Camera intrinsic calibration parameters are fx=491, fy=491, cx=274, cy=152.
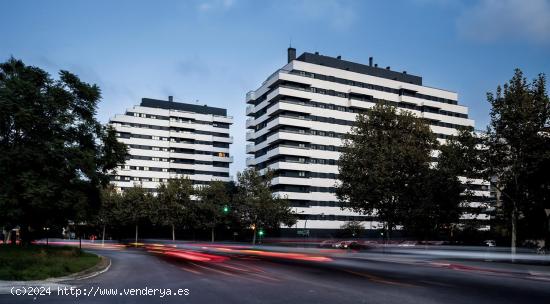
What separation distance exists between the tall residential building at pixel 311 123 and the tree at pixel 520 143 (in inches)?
1896

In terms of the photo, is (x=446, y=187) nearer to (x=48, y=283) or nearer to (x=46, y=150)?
(x=46, y=150)

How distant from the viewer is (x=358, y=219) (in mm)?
96438

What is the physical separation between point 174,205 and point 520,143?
58.9 m

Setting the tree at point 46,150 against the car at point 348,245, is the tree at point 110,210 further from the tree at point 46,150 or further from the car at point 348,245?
the tree at point 46,150

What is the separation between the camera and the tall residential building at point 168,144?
430 feet

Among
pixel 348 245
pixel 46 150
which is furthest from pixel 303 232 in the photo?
pixel 46 150

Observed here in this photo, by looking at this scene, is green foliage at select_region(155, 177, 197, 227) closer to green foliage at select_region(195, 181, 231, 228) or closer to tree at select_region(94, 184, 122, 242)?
green foliage at select_region(195, 181, 231, 228)

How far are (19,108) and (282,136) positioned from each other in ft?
218

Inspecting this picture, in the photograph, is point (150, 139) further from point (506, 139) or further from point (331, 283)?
point (331, 283)

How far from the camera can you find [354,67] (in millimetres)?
109625

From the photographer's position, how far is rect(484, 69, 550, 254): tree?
3944 cm

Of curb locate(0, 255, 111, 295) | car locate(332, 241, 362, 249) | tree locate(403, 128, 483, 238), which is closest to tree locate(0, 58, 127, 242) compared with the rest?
curb locate(0, 255, 111, 295)

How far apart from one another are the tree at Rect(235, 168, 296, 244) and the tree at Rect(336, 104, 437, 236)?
72.7 ft

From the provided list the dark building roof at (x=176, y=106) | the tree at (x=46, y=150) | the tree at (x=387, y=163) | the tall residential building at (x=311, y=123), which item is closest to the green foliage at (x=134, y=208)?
the tall residential building at (x=311, y=123)
